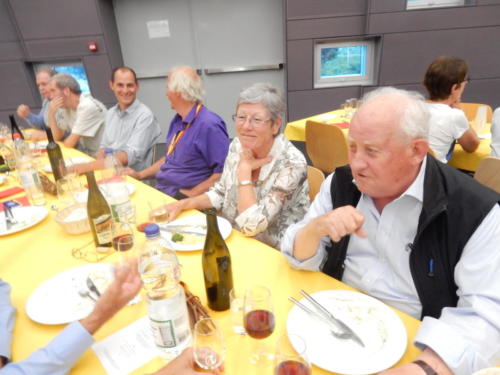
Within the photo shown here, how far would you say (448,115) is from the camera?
2711mm

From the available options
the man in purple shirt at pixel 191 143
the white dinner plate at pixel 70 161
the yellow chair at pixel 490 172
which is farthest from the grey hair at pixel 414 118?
the white dinner plate at pixel 70 161

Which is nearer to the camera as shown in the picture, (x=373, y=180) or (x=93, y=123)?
(x=373, y=180)

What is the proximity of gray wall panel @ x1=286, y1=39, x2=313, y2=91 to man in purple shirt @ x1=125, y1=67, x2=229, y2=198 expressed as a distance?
10.1ft

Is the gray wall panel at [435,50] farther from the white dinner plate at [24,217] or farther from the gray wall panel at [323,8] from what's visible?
the white dinner plate at [24,217]

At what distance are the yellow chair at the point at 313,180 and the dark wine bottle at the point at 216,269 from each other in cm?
97

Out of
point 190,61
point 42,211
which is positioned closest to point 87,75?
point 190,61

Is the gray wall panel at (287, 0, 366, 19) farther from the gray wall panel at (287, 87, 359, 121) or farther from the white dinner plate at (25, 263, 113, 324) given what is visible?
the white dinner plate at (25, 263, 113, 324)

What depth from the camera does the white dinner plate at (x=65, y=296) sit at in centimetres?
107

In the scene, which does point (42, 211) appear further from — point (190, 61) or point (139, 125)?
point (190, 61)

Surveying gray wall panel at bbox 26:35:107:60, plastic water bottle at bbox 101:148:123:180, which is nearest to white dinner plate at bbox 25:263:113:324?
plastic water bottle at bbox 101:148:123:180

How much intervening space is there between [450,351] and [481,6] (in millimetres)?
5587

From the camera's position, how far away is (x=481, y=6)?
4738 mm

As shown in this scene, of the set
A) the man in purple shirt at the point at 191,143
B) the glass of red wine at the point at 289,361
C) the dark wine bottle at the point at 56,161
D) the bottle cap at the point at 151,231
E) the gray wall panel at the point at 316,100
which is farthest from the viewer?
the gray wall panel at the point at 316,100

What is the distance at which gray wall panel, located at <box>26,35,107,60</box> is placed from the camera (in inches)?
211
